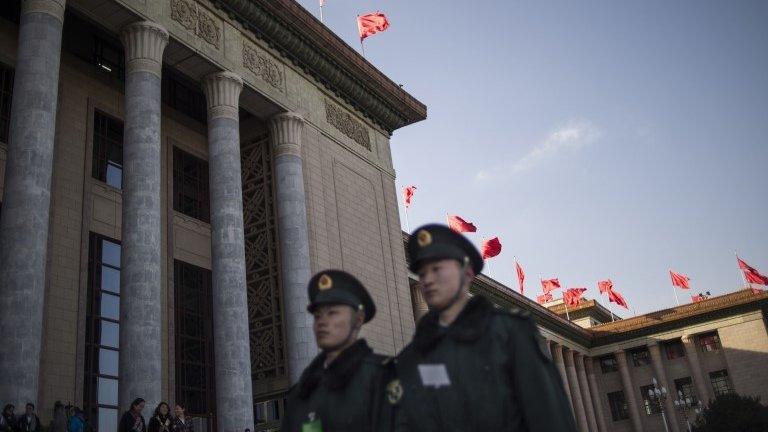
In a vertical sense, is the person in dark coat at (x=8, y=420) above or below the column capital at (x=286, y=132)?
below

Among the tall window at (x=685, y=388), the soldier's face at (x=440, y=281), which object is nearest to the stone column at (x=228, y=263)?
the soldier's face at (x=440, y=281)

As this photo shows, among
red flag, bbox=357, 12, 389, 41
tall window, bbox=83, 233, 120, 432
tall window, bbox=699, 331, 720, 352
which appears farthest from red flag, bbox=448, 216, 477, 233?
tall window, bbox=699, 331, 720, 352

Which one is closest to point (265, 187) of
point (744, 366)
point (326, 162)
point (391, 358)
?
point (326, 162)

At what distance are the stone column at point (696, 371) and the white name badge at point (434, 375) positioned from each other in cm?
3989

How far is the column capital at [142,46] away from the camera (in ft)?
45.5

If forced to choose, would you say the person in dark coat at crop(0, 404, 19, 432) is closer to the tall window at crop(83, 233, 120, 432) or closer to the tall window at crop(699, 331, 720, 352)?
the tall window at crop(83, 233, 120, 432)

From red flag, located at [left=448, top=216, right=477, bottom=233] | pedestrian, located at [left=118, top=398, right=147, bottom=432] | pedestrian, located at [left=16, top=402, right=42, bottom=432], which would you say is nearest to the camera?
pedestrian, located at [left=16, top=402, right=42, bottom=432]

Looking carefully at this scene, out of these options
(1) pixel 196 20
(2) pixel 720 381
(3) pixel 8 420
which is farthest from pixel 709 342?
(3) pixel 8 420

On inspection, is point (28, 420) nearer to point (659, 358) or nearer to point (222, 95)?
point (222, 95)

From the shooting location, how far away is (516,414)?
2.76m

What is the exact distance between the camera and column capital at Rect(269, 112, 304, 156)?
17.5 metres

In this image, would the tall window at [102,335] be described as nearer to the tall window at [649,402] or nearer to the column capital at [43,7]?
the column capital at [43,7]

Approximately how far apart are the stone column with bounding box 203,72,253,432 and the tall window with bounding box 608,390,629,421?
33.1 m

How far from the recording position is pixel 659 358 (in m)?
40.4
